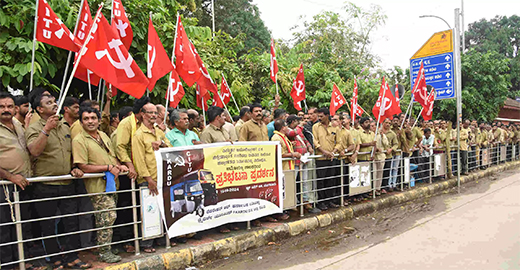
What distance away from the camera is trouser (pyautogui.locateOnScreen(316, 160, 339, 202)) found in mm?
7285

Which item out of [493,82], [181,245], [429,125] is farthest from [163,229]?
[493,82]

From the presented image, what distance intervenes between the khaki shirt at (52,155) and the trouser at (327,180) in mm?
4398

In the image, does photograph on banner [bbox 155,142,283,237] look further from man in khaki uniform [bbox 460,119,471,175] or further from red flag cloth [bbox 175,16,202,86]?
man in khaki uniform [bbox 460,119,471,175]

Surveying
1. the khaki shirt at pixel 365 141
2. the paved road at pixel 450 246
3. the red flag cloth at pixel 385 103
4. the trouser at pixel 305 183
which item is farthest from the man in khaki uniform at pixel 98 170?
the red flag cloth at pixel 385 103

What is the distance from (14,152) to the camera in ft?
12.5

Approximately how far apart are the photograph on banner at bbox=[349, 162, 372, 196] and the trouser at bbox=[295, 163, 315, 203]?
3.43 ft

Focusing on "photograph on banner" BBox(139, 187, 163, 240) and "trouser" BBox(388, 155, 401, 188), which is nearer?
"photograph on banner" BBox(139, 187, 163, 240)

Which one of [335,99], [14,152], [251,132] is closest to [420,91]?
[335,99]

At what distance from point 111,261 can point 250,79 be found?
10.7 m

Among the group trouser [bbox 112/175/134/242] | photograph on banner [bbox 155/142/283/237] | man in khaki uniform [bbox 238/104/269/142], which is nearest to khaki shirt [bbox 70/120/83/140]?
trouser [bbox 112/175/134/242]

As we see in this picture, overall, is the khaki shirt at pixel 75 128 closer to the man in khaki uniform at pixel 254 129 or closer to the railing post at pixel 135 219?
the railing post at pixel 135 219

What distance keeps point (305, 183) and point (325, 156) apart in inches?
26.1

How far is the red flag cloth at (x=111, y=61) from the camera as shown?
4422 mm

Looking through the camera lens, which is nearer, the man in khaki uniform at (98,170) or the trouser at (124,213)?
the man in khaki uniform at (98,170)
